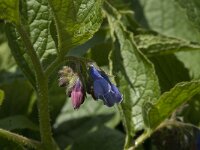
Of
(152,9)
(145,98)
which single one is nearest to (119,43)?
(145,98)

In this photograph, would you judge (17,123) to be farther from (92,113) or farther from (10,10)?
(10,10)

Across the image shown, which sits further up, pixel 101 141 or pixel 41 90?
pixel 41 90

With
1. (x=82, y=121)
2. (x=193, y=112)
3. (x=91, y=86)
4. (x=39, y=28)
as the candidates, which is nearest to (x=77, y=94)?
(x=91, y=86)

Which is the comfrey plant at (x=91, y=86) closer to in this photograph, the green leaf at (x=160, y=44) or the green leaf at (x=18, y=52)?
the green leaf at (x=18, y=52)

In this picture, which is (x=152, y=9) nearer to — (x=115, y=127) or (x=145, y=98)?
(x=115, y=127)

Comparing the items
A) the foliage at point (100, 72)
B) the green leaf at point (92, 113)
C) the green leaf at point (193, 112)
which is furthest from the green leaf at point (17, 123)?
the green leaf at point (193, 112)

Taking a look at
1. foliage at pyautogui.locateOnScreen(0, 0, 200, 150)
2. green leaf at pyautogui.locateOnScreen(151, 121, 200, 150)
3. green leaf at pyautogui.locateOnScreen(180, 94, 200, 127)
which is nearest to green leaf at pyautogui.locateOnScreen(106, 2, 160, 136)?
foliage at pyautogui.locateOnScreen(0, 0, 200, 150)
